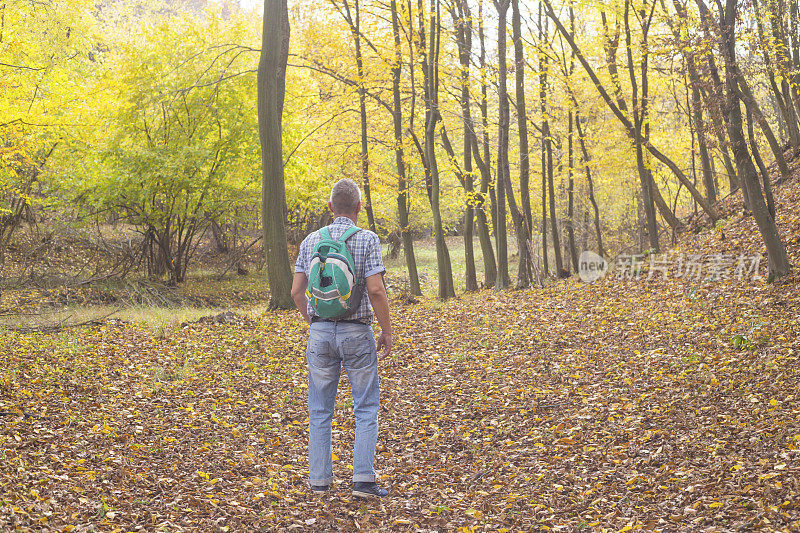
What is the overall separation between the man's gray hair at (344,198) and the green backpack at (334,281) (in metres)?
0.20

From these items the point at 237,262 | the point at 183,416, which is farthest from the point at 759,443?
the point at 237,262

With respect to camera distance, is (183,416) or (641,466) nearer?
(641,466)

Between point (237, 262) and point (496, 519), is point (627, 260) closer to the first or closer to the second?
point (496, 519)

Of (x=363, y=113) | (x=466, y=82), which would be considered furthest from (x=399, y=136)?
(x=466, y=82)

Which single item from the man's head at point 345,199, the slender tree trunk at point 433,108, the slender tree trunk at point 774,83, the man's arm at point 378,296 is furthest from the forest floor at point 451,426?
the slender tree trunk at point 433,108

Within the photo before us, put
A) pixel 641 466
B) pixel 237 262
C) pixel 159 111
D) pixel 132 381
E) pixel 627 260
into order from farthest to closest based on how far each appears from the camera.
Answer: pixel 237 262 < pixel 159 111 < pixel 627 260 < pixel 132 381 < pixel 641 466

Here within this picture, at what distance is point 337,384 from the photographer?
14.2ft

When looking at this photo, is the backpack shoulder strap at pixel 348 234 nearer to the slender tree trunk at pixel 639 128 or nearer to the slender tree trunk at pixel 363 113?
the slender tree trunk at pixel 639 128

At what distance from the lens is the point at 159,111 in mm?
18875

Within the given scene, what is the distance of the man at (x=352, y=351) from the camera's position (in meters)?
4.35

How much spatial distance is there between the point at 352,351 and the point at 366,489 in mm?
1017

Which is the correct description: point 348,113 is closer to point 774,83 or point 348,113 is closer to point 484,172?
point 484,172

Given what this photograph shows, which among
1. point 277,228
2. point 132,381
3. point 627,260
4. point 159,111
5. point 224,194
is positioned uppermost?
point 159,111

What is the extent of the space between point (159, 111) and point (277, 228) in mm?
8352
